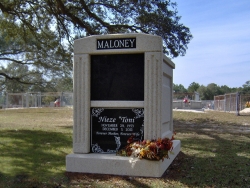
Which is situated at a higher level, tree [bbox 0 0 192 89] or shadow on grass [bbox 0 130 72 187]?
tree [bbox 0 0 192 89]

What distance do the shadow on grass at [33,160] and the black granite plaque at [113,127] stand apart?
0.91 m

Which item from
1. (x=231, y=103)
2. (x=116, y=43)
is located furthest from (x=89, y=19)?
(x=231, y=103)

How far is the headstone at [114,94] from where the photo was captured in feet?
21.0

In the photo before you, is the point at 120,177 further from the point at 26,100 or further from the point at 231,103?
the point at 26,100

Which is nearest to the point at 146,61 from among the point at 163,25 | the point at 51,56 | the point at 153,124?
the point at 153,124

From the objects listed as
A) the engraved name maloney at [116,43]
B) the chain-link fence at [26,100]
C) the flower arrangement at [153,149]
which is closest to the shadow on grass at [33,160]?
the flower arrangement at [153,149]

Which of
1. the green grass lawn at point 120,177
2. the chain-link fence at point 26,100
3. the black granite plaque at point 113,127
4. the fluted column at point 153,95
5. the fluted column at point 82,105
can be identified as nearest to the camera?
the green grass lawn at point 120,177

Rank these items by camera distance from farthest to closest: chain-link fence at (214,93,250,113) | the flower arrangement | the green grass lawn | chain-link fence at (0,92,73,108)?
chain-link fence at (0,92,73,108) → chain-link fence at (214,93,250,113) → the flower arrangement → the green grass lawn

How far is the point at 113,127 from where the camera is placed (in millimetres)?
6684

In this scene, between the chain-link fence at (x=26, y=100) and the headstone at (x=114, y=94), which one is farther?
the chain-link fence at (x=26, y=100)

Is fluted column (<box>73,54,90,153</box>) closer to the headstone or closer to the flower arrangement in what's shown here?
the headstone

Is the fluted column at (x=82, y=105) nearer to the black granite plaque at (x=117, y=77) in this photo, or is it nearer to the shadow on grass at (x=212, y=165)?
the black granite plaque at (x=117, y=77)

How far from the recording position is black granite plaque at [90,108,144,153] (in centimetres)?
657

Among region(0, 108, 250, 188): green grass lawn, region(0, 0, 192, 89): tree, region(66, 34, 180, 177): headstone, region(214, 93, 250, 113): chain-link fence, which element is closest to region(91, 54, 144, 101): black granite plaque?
region(66, 34, 180, 177): headstone
